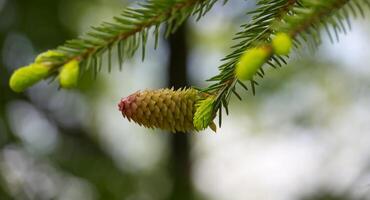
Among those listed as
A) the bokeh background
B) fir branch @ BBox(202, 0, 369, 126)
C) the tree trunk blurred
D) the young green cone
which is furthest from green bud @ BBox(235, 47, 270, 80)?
the tree trunk blurred

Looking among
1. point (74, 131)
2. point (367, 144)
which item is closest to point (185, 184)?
point (74, 131)

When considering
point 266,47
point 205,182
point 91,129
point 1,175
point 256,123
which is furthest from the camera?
point 256,123

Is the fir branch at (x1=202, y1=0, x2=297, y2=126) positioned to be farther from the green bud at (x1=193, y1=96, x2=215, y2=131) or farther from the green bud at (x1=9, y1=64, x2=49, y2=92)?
the green bud at (x1=9, y1=64, x2=49, y2=92)

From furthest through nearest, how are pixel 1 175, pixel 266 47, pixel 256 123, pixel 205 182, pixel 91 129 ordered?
pixel 256 123 → pixel 205 182 → pixel 91 129 → pixel 1 175 → pixel 266 47

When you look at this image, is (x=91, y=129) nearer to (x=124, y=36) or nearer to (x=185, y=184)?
(x=185, y=184)

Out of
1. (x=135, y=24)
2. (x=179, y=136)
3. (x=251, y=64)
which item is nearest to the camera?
(x=251, y=64)

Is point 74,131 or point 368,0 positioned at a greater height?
point 368,0

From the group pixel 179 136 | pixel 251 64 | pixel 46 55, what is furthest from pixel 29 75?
pixel 179 136

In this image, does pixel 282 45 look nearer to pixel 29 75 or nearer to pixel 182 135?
pixel 29 75
